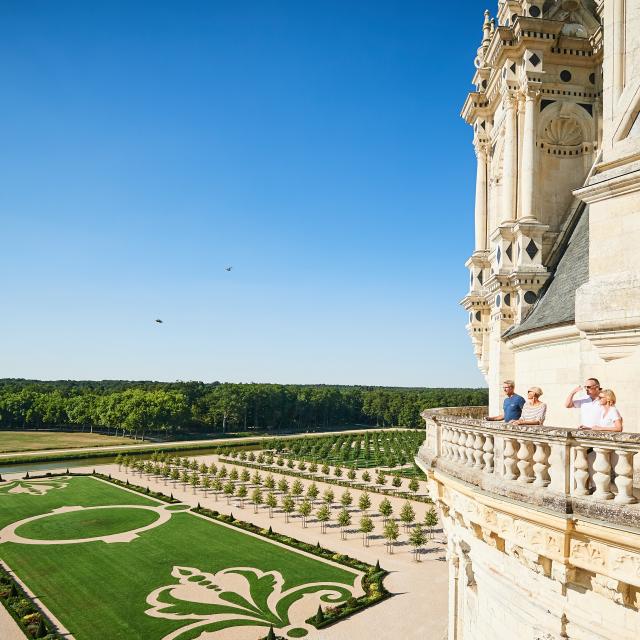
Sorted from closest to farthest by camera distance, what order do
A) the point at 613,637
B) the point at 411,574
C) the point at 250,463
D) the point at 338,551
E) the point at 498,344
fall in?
the point at 613,637 → the point at 498,344 → the point at 411,574 → the point at 338,551 → the point at 250,463

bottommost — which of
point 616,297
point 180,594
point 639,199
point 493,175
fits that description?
point 180,594

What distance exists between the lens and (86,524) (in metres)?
44.7

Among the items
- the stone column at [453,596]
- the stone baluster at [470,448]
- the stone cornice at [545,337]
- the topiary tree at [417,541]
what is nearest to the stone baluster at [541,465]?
the stone baluster at [470,448]

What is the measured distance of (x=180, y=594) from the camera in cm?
3044

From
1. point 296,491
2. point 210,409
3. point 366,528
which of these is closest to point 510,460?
point 366,528

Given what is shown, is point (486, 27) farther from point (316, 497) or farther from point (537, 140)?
point (316, 497)

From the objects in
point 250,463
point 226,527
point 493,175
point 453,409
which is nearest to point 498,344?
point 453,409

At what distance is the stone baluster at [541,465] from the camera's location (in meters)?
6.62

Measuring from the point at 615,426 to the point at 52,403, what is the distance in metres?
131

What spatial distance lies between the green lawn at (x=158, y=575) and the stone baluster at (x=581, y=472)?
23344 mm

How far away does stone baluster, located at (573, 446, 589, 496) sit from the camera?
613 centimetres

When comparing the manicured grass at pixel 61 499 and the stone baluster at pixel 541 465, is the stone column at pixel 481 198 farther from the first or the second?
the manicured grass at pixel 61 499

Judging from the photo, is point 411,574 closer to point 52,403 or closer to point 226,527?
point 226,527

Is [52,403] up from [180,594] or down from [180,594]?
up
